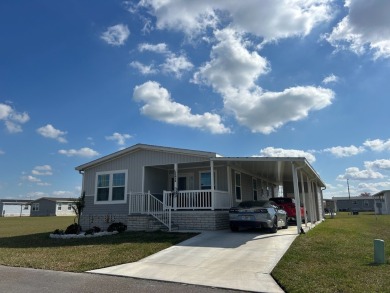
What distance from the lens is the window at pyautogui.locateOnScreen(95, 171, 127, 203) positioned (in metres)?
18.0

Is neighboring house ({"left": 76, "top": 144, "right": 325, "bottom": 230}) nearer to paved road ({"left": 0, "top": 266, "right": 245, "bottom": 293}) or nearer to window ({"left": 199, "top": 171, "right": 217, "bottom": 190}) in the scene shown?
window ({"left": 199, "top": 171, "right": 217, "bottom": 190})

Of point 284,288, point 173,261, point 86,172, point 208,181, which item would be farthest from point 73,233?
point 284,288

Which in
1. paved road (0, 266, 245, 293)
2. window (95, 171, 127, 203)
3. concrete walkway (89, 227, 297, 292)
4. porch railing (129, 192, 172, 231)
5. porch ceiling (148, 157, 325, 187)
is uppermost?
porch ceiling (148, 157, 325, 187)

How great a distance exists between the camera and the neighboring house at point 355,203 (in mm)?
72125

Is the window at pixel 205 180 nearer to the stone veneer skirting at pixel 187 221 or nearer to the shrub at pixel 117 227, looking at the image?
the stone veneer skirting at pixel 187 221

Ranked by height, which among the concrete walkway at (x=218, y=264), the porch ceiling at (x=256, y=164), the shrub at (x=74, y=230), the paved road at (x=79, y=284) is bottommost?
the paved road at (x=79, y=284)

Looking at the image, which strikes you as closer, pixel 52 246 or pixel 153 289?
pixel 153 289

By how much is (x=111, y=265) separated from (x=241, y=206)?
6.94m

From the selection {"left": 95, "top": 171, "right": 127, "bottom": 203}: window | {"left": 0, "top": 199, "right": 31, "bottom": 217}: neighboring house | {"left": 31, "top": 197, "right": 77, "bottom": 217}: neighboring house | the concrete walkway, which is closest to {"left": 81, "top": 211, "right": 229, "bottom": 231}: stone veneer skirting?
{"left": 95, "top": 171, "right": 127, "bottom": 203}: window

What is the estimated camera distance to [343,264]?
800 centimetres

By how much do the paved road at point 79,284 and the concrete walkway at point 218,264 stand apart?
1.17 ft

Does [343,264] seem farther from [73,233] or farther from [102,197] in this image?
[102,197]

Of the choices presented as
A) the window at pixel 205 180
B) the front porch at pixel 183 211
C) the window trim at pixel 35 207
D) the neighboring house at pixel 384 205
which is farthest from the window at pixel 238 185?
the window trim at pixel 35 207

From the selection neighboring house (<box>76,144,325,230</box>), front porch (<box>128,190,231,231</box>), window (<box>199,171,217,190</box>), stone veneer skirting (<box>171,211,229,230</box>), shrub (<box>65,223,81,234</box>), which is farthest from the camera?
window (<box>199,171,217,190</box>)
